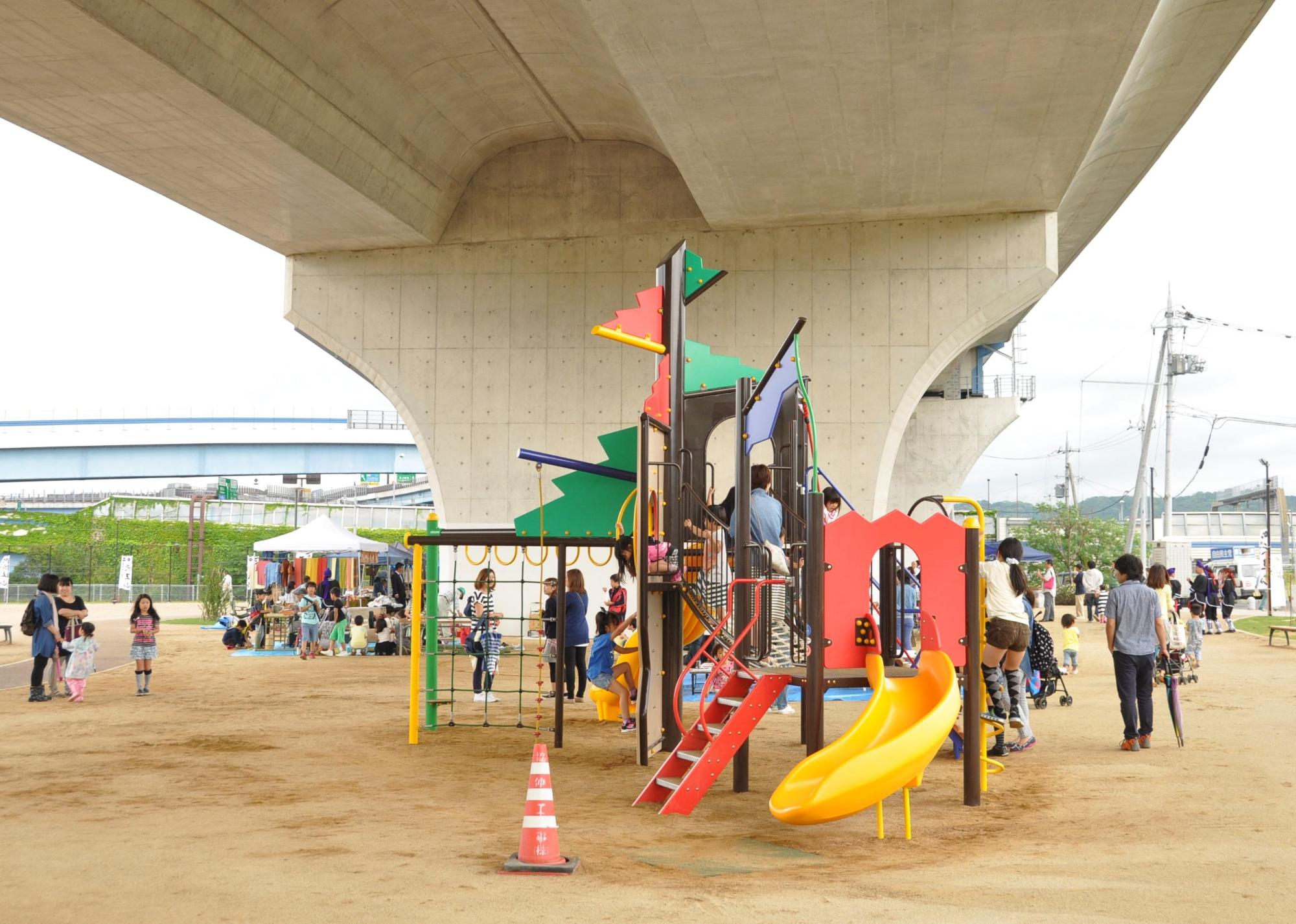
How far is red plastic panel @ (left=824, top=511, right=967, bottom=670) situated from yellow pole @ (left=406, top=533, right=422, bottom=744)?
4988 millimetres

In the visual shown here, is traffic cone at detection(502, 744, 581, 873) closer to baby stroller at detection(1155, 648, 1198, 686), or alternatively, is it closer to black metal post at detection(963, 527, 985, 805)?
black metal post at detection(963, 527, 985, 805)

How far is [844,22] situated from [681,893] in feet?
36.8

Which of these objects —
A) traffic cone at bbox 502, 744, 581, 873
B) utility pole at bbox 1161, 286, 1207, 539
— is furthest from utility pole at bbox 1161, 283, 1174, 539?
traffic cone at bbox 502, 744, 581, 873

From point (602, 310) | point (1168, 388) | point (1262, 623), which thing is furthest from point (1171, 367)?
point (602, 310)

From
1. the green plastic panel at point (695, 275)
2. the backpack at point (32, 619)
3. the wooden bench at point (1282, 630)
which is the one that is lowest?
the wooden bench at point (1282, 630)

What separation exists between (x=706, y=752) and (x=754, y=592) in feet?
A: 4.86

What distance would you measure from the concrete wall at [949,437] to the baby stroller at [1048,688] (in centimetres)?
1981

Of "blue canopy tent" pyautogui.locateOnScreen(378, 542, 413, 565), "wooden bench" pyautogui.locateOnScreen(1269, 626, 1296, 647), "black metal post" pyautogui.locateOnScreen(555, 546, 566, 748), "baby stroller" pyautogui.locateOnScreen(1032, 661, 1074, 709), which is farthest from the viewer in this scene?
"blue canopy tent" pyautogui.locateOnScreen(378, 542, 413, 565)

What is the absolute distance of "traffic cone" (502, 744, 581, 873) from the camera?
20.1 ft

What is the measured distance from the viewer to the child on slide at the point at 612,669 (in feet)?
39.2

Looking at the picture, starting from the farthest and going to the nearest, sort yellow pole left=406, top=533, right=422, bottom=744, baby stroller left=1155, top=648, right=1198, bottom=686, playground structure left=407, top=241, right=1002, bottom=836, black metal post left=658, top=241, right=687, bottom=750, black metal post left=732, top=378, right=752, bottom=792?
1. yellow pole left=406, top=533, right=422, bottom=744
2. baby stroller left=1155, top=648, right=1198, bottom=686
3. black metal post left=658, top=241, right=687, bottom=750
4. black metal post left=732, top=378, right=752, bottom=792
5. playground structure left=407, top=241, right=1002, bottom=836

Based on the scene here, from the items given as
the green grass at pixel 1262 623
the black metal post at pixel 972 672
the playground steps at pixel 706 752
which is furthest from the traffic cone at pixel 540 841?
the green grass at pixel 1262 623

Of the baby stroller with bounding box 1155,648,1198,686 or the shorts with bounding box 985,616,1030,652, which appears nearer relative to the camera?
the shorts with bounding box 985,616,1030,652

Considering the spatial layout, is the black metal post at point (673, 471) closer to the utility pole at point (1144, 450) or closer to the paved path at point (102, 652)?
the paved path at point (102, 652)
